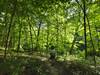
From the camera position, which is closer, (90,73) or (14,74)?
(14,74)

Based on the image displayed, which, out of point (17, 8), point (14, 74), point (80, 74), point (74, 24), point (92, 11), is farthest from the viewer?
point (74, 24)

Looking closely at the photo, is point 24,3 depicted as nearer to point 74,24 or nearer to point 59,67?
point 59,67

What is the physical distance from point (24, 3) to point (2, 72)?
3.86 m

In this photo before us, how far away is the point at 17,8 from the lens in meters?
10.7

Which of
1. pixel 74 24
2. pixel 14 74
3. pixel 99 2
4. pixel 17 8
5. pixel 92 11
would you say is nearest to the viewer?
pixel 14 74

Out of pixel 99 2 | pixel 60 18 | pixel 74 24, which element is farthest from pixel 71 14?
pixel 99 2

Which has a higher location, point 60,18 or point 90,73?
point 60,18

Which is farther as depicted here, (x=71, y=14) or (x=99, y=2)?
(x=71, y=14)

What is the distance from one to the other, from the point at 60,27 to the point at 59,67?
774cm

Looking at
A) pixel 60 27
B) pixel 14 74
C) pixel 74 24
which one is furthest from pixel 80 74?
pixel 74 24

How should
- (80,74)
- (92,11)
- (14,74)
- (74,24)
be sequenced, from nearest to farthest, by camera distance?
(14,74) → (80,74) → (92,11) → (74,24)

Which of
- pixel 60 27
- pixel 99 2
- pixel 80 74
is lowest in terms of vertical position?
pixel 80 74

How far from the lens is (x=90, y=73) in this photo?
9.98 metres

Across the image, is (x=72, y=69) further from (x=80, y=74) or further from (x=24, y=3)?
(x=24, y=3)
